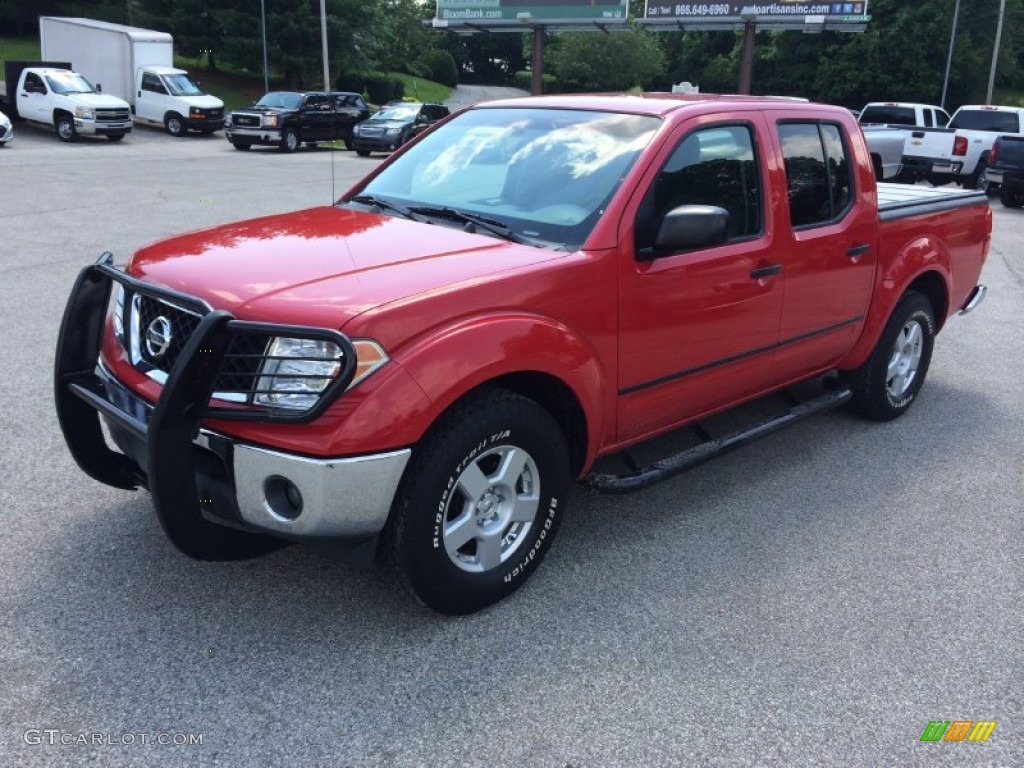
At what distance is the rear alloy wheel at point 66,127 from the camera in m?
26.2

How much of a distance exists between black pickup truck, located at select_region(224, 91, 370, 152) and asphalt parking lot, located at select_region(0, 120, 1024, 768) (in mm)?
23799

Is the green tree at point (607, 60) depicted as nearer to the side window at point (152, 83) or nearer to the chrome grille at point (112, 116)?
the side window at point (152, 83)

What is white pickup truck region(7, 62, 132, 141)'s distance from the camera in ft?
85.4

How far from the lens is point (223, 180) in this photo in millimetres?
18484

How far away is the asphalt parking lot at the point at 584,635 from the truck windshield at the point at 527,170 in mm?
1404

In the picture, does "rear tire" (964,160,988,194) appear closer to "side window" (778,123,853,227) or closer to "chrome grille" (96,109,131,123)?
"side window" (778,123,853,227)

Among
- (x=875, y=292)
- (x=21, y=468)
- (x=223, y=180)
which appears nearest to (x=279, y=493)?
(x=21, y=468)

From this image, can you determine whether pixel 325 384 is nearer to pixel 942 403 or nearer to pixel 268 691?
pixel 268 691

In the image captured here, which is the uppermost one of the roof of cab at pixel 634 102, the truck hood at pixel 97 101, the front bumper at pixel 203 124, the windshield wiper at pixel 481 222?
the roof of cab at pixel 634 102

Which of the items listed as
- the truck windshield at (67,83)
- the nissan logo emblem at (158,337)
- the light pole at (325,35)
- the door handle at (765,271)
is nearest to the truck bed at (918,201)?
the door handle at (765,271)

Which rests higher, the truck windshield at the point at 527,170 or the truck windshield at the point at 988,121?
the truck windshield at the point at 527,170

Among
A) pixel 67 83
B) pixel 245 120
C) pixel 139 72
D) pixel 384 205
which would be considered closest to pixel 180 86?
pixel 139 72

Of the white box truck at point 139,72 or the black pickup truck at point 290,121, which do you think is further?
the white box truck at point 139,72

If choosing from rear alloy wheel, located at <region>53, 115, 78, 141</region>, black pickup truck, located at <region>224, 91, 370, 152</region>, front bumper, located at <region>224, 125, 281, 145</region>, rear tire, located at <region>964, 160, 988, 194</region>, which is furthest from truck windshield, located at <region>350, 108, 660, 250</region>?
rear alloy wheel, located at <region>53, 115, 78, 141</region>
